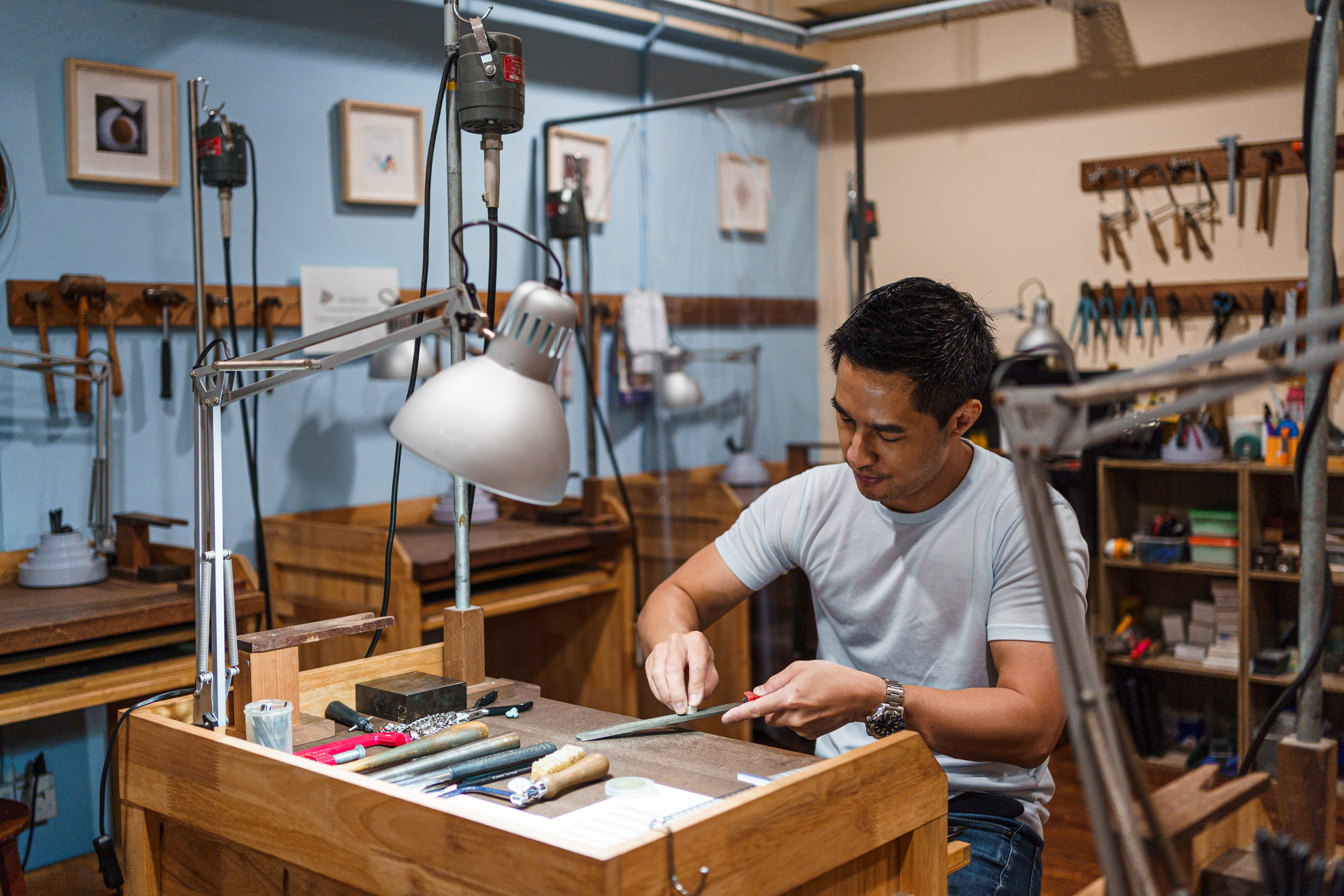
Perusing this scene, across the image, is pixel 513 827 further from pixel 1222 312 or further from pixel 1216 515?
pixel 1222 312

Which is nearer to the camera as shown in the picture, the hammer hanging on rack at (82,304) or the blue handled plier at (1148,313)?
the hammer hanging on rack at (82,304)

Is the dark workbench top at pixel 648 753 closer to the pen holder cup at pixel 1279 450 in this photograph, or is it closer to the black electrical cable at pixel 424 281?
the black electrical cable at pixel 424 281

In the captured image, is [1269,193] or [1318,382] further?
[1269,193]

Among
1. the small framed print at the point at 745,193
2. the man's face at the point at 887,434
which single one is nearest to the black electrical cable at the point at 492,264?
the man's face at the point at 887,434

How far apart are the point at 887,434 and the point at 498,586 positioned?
5.97ft

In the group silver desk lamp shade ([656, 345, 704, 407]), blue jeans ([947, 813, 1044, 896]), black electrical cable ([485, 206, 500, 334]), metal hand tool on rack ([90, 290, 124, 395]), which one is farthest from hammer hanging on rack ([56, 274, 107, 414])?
blue jeans ([947, 813, 1044, 896])

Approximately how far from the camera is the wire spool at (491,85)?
162cm

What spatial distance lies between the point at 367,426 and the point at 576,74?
160 cm

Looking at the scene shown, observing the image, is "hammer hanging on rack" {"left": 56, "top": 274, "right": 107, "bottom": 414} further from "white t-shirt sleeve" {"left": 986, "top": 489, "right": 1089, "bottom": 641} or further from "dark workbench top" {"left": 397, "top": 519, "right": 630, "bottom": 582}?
"white t-shirt sleeve" {"left": 986, "top": 489, "right": 1089, "bottom": 641}

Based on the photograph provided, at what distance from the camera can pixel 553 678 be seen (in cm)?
375

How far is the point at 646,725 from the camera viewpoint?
1.58 meters

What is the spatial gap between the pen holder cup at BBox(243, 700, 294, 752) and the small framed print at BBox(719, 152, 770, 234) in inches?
102

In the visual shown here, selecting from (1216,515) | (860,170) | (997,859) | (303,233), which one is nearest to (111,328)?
(303,233)

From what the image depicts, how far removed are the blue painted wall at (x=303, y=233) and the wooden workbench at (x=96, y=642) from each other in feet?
1.49
